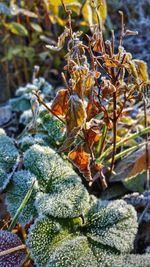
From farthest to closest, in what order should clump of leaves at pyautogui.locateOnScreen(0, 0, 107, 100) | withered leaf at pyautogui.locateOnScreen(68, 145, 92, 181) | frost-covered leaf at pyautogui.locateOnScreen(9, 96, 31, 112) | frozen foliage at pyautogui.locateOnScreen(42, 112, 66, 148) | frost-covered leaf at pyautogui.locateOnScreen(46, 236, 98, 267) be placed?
1. clump of leaves at pyautogui.locateOnScreen(0, 0, 107, 100)
2. frost-covered leaf at pyautogui.locateOnScreen(9, 96, 31, 112)
3. frozen foliage at pyautogui.locateOnScreen(42, 112, 66, 148)
4. withered leaf at pyautogui.locateOnScreen(68, 145, 92, 181)
5. frost-covered leaf at pyautogui.locateOnScreen(46, 236, 98, 267)

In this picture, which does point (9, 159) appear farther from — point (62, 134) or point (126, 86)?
point (126, 86)

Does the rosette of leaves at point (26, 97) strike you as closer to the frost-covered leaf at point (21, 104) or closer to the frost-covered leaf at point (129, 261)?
the frost-covered leaf at point (21, 104)

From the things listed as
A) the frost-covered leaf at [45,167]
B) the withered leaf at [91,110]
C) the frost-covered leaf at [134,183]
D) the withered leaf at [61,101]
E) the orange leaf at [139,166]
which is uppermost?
the withered leaf at [61,101]

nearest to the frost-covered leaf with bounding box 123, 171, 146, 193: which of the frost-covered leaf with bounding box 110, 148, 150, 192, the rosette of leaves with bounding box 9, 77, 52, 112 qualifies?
the frost-covered leaf with bounding box 110, 148, 150, 192

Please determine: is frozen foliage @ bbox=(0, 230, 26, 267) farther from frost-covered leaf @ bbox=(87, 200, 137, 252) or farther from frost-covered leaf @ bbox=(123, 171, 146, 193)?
frost-covered leaf @ bbox=(123, 171, 146, 193)

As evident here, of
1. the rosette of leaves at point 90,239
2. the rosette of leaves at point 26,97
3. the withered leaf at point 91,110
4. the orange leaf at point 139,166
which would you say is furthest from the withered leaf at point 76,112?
the rosette of leaves at point 26,97
